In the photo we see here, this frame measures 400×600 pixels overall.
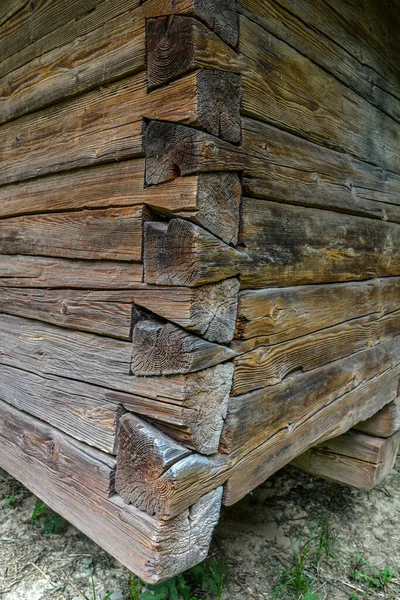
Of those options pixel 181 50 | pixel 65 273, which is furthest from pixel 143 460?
pixel 181 50

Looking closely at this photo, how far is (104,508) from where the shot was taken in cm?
145

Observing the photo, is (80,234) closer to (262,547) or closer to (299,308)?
(299,308)

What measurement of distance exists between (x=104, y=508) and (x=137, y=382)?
433 millimetres

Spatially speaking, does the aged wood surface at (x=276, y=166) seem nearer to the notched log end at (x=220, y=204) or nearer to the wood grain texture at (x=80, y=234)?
the notched log end at (x=220, y=204)

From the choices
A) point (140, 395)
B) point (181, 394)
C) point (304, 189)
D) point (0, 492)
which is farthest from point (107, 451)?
point (0, 492)

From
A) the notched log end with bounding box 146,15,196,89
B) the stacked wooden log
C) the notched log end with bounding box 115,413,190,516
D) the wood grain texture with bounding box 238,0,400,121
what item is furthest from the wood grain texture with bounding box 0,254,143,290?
the wood grain texture with bounding box 238,0,400,121

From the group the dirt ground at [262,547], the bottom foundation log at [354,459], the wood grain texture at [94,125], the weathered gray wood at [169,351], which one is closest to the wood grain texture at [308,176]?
the wood grain texture at [94,125]

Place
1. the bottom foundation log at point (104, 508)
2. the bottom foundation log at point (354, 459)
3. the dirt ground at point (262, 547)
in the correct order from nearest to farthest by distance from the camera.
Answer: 1. the bottom foundation log at point (104, 508)
2. the dirt ground at point (262, 547)
3. the bottom foundation log at point (354, 459)

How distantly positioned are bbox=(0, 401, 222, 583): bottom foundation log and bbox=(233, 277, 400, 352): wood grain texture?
516 millimetres

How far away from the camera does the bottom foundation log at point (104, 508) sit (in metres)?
1.31

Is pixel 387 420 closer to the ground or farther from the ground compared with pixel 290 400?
closer to the ground

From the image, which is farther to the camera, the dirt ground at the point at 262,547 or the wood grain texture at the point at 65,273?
the dirt ground at the point at 262,547

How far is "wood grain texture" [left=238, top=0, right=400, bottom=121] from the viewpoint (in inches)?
59.0

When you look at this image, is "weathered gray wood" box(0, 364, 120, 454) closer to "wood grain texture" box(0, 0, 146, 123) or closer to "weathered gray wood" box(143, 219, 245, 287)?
"weathered gray wood" box(143, 219, 245, 287)
